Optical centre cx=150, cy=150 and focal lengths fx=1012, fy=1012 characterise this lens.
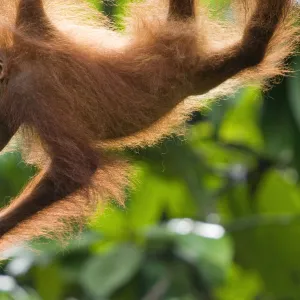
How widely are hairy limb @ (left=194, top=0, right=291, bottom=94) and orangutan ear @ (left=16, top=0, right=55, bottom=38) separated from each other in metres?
0.45

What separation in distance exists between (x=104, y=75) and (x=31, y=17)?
0.24m

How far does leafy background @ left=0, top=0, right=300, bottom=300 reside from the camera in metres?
4.88

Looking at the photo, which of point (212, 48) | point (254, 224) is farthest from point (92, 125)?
point (254, 224)

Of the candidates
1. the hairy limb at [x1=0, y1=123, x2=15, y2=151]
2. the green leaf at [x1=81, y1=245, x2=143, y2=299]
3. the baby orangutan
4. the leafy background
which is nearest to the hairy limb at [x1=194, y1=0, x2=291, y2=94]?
the baby orangutan

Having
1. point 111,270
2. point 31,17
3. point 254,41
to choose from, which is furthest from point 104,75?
point 111,270

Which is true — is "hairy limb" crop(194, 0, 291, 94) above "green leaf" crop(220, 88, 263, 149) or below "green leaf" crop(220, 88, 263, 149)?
above

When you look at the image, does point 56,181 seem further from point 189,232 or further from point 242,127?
point 242,127

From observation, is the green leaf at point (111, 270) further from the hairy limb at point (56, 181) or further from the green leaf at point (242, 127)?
the hairy limb at point (56, 181)

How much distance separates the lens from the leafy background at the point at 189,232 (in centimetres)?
488

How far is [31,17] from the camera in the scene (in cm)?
254

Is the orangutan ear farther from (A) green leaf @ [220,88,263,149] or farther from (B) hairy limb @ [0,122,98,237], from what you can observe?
(A) green leaf @ [220,88,263,149]

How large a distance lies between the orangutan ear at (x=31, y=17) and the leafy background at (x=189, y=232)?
2.10 m

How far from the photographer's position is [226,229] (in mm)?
5316

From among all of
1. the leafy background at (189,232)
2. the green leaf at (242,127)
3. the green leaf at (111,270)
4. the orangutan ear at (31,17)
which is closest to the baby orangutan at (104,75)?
the orangutan ear at (31,17)
